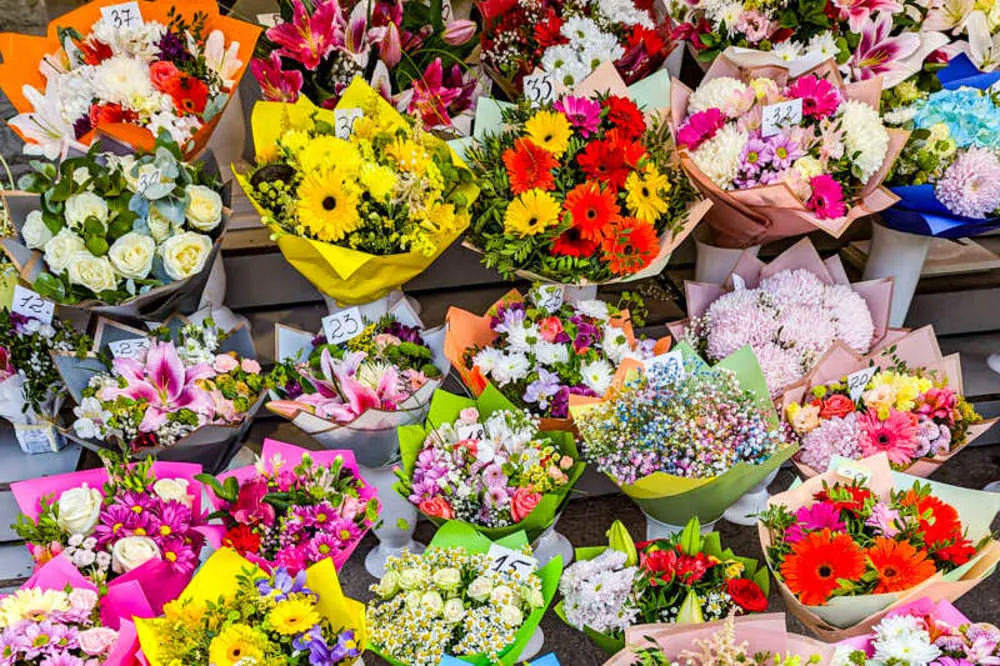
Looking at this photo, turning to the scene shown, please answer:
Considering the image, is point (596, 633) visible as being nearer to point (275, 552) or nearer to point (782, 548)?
point (782, 548)

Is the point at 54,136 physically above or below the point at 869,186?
above

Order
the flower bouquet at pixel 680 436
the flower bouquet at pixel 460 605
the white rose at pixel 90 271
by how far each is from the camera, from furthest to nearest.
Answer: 1. the white rose at pixel 90 271
2. the flower bouquet at pixel 680 436
3. the flower bouquet at pixel 460 605

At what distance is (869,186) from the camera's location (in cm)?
226

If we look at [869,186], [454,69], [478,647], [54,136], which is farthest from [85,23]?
[869,186]

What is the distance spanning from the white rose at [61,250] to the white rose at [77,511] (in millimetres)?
525

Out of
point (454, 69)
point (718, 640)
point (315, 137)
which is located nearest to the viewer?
point (718, 640)

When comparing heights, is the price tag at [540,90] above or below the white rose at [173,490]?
above

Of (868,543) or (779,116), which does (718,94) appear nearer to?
(779,116)

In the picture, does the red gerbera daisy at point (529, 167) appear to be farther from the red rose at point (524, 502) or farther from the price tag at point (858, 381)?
the price tag at point (858, 381)

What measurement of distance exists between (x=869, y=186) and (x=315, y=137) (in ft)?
4.51

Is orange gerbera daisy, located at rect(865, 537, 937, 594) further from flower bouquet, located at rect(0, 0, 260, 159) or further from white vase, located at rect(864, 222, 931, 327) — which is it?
flower bouquet, located at rect(0, 0, 260, 159)

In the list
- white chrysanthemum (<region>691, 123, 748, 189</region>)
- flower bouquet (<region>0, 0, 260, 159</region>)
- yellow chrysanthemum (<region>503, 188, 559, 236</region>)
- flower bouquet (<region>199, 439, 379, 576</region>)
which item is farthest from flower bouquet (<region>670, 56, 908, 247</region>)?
flower bouquet (<region>0, 0, 260, 159</region>)

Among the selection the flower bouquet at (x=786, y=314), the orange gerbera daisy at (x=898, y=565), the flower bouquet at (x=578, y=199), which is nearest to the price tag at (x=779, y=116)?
the flower bouquet at (x=578, y=199)

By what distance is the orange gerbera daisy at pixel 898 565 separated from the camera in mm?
1617
